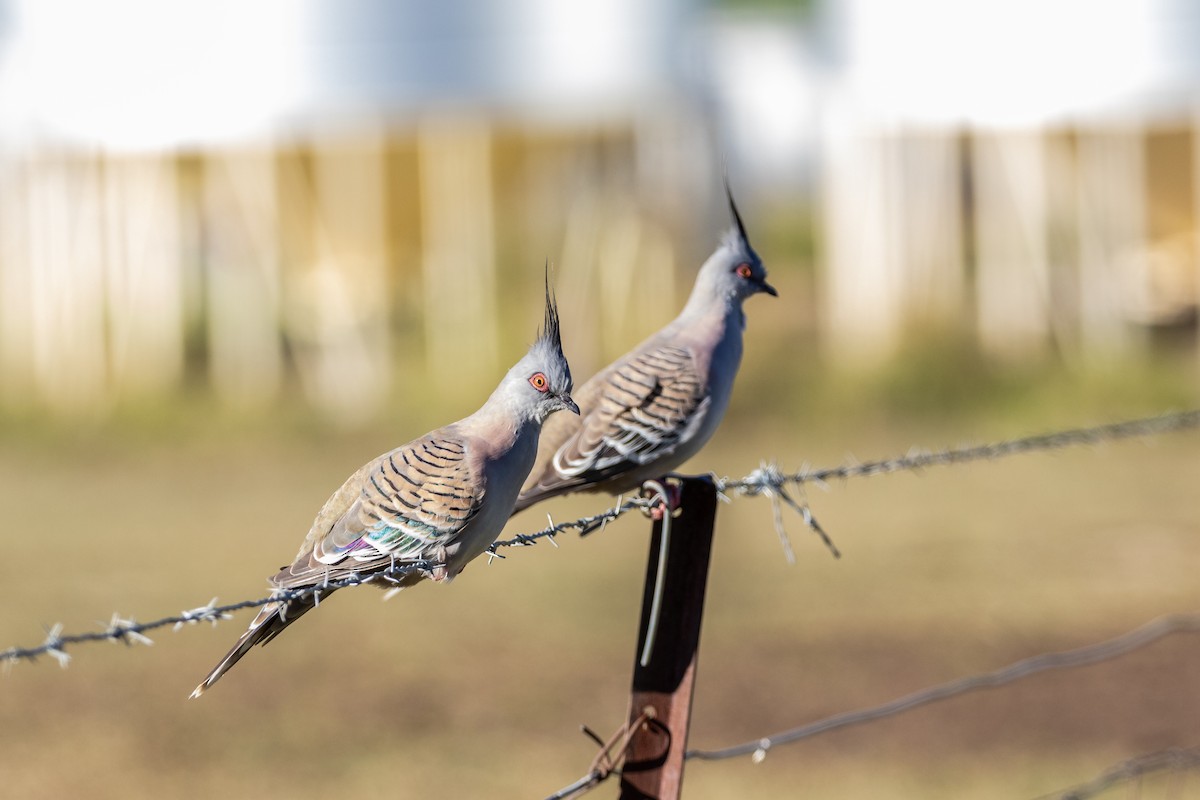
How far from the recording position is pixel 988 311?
18984 millimetres

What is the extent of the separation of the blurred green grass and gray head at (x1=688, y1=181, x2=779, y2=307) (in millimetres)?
3675

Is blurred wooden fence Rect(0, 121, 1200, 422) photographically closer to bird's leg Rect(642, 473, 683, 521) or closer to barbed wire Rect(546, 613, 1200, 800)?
barbed wire Rect(546, 613, 1200, 800)

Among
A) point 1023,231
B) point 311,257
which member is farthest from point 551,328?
point 311,257

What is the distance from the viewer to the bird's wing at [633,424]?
13.4 feet

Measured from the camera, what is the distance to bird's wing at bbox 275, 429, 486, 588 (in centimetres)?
302

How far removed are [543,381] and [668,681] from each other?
1.93ft

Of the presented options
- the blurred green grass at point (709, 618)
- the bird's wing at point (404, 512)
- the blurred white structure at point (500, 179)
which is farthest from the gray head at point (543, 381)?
the blurred white structure at point (500, 179)

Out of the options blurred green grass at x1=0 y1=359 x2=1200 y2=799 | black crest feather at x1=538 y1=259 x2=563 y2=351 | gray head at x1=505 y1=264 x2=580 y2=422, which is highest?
black crest feather at x1=538 y1=259 x2=563 y2=351

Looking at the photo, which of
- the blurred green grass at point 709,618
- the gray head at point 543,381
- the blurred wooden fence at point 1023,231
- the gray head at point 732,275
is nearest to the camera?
the gray head at point 543,381

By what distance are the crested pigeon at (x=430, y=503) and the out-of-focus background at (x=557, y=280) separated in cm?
763

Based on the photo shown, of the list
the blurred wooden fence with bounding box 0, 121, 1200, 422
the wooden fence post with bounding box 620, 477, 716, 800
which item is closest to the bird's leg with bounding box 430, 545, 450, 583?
the wooden fence post with bounding box 620, 477, 716, 800

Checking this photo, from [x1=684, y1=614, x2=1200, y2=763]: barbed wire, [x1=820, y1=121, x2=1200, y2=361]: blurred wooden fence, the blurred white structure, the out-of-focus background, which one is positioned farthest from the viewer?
[x1=820, y1=121, x2=1200, y2=361]: blurred wooden fence

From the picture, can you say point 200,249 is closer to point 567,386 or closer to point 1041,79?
point 1041,79

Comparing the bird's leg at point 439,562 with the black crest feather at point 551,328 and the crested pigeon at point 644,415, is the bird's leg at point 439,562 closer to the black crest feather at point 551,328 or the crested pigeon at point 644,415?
the black crest feather at point 551,328
